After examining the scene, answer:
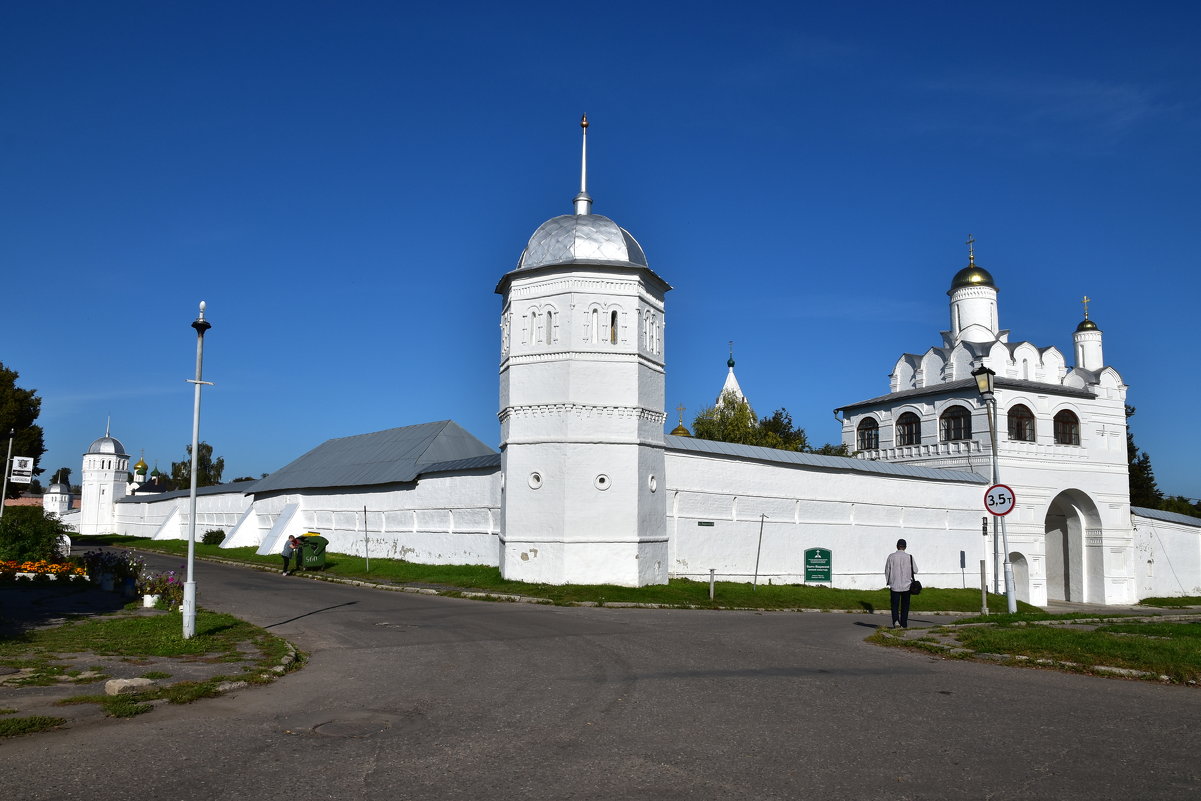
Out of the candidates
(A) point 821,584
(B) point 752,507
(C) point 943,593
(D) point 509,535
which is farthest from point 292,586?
(C) point 943,593

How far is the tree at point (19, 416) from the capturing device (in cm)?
5234

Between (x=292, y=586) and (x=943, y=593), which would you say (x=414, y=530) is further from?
(x=943, y=593)

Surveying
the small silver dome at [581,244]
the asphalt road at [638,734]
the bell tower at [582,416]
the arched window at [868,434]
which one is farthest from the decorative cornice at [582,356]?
the arched window at [868,434]

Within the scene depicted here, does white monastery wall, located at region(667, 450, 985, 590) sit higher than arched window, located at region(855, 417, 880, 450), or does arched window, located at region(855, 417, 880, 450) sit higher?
arched window, located at region(855, 417, 880, 450)

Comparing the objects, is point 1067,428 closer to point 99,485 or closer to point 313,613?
point 313,613

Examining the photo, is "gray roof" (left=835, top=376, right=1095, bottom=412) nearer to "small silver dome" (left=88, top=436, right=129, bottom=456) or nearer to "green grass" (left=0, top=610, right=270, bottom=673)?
"green grass" (left=0, top=610, right=270, bottom=673)

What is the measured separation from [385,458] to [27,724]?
33.3 metres

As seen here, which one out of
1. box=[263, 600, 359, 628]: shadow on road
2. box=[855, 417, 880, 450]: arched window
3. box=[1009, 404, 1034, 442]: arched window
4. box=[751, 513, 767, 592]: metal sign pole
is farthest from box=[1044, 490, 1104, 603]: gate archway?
box=[263, 600, 359, 628]: shadow on road

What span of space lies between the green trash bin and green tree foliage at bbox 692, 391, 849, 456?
97.3 feet

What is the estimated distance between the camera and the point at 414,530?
104 ft

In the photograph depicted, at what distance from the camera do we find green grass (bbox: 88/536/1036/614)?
71.8 feet

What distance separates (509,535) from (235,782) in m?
18.0

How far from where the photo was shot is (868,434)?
44750 mm

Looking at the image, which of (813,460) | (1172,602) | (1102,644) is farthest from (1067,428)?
(1102,644)
